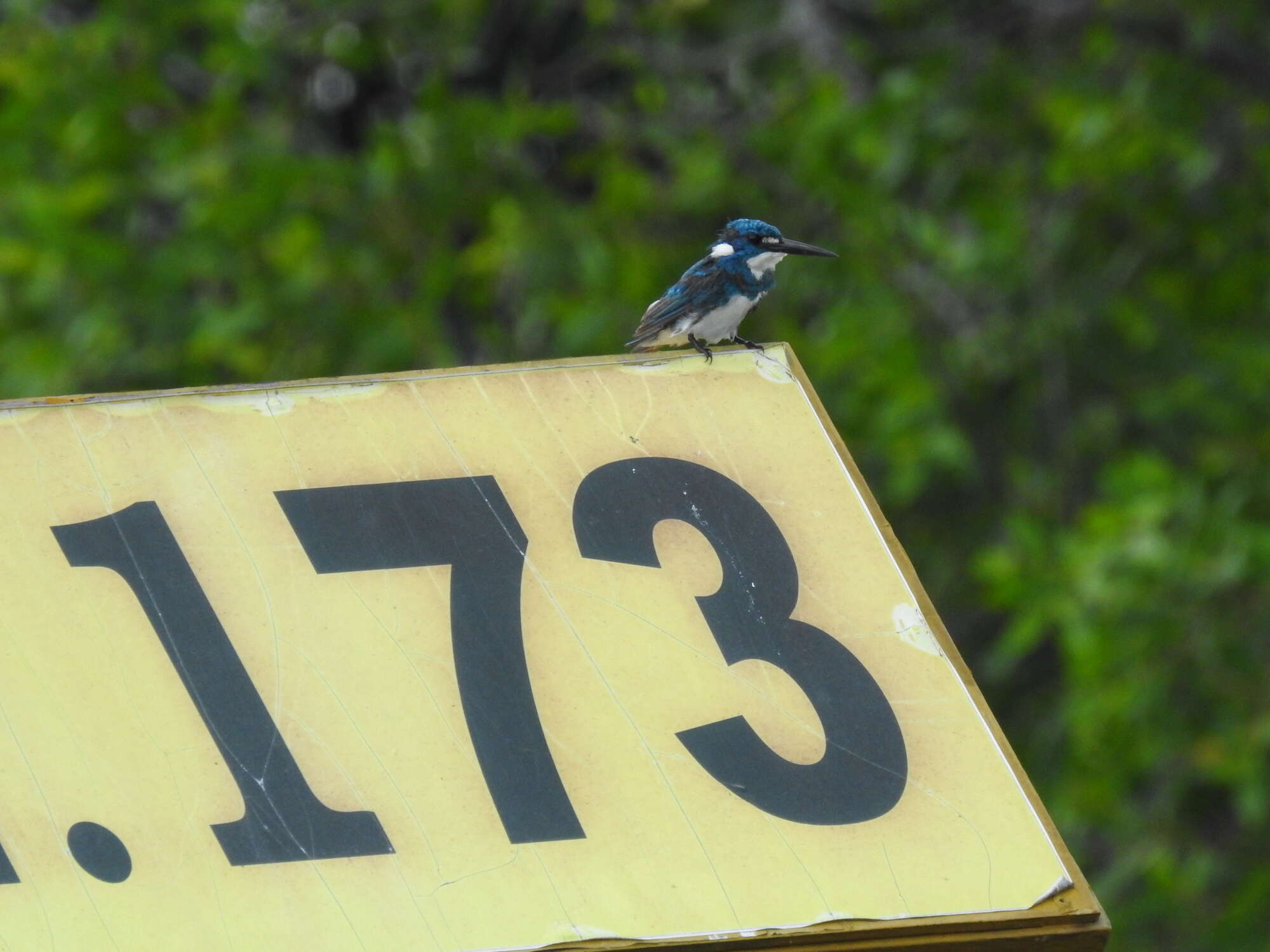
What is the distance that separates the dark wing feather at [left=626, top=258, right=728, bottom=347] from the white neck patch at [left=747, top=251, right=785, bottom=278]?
0.26 ft

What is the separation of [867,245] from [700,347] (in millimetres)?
4181

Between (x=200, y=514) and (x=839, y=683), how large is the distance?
2.78 feet

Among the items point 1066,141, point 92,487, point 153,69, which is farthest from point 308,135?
point 92,487

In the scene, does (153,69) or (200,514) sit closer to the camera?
(200,514)

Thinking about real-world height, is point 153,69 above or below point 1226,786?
above

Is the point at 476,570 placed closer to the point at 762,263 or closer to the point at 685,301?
the point at 685,301

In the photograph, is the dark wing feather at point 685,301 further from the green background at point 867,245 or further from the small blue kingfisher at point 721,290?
the green background at point 867,245

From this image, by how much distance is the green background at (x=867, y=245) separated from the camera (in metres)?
5.98

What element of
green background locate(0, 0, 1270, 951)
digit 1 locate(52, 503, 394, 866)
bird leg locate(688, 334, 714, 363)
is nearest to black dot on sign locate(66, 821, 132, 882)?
digit 1 locate(52, 503, 394, 866)

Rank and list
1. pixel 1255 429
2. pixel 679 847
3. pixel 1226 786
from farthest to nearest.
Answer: pixel 1226 786 < pixel 1255 429 < pixel 679 847

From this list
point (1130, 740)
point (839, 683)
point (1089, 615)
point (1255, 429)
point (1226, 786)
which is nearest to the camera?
point (839, 683)

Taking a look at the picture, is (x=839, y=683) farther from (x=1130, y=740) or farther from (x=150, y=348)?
(x=150, y=348)

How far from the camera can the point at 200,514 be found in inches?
82.9

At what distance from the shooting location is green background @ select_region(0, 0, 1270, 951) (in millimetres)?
5984
